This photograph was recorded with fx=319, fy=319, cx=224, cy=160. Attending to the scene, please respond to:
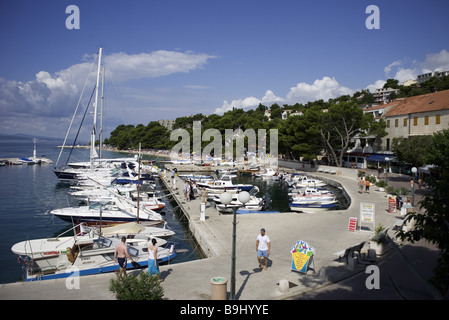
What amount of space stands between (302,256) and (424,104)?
143 feet

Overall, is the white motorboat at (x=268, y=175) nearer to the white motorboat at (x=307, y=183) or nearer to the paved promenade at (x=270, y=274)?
the white motorboat at (x=307, y=183)

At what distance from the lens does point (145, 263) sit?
14391 millimetres

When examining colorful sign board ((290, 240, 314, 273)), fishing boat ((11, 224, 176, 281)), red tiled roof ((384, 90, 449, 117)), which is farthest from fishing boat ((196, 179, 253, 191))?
colorful sign board ((290, 240, 314, 273))

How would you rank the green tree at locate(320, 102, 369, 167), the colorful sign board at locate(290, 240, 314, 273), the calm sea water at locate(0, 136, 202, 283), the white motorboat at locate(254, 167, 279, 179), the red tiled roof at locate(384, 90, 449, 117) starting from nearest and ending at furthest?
the colorful sign board at locate(290, 240, 314, 273) < the calm sea water at locate(0, 136, 202, 283) < the red tiled roof at locate(384, 90, 449, 117) < the green tree at locate(320, 102, 369, 167) < the white motorboat at locate(254, 167, 279, 179)

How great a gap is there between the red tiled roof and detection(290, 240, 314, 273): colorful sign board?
38887 millimetres

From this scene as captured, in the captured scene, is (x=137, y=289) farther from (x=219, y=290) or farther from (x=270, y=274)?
(x=270, y=274)

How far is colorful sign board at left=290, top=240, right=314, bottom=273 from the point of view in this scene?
10.6 metres

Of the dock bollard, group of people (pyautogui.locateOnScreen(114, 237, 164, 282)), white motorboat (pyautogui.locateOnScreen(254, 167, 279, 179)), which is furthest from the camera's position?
white motorboat (pyautogui.locateOnScreen(254, 167, 279, 179))

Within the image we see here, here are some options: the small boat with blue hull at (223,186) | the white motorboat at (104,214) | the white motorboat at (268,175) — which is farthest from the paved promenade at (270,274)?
the white motorboat at (268,175)

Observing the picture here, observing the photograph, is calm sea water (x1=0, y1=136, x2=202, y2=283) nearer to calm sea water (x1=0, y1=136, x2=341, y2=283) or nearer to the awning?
calm sea water (x1=0, y1=136, x2=341, y2=283)

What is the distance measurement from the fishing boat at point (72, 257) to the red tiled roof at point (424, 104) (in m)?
42.1
